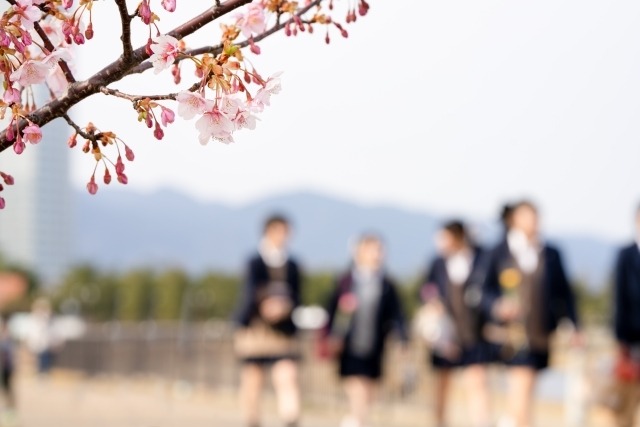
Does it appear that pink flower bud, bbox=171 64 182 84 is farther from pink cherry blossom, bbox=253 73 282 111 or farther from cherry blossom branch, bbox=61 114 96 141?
pink cherry blossom, bbox=253 73 282 111

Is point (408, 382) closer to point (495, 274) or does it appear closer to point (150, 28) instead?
point (495, 274)

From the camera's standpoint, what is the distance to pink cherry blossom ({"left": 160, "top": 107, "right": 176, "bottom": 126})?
2.96 m

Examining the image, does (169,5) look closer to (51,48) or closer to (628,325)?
(51,48)

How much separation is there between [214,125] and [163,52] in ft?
0.66

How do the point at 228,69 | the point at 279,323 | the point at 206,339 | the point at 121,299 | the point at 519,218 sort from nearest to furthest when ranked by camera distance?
the point at 228,69
the point at 519,218
the point at 279,323
the point at 206,339
the point at 121,299

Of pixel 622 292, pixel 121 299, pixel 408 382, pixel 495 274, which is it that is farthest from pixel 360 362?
pixel 121 299

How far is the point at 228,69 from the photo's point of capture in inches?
116

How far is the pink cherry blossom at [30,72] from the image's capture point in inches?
118

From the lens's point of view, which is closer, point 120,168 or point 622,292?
point 120,168

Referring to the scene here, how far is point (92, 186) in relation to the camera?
3.17 metres

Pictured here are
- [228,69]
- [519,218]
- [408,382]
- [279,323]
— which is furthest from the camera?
[408,382]

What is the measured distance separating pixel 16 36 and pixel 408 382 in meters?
17.1

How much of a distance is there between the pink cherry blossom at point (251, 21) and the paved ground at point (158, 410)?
10.7 m

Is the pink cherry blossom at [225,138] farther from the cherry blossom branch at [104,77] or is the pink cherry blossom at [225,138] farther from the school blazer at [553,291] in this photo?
the school blazer at [553,291]
